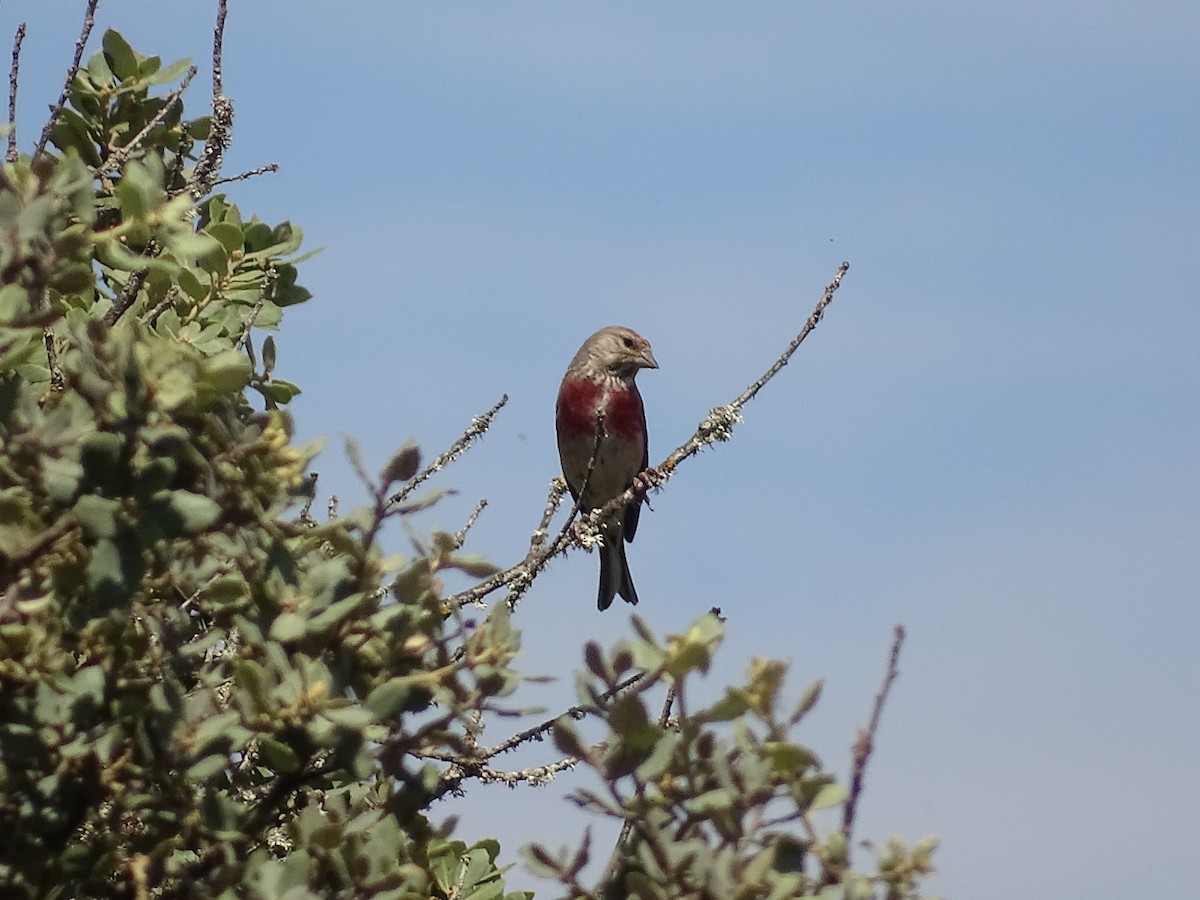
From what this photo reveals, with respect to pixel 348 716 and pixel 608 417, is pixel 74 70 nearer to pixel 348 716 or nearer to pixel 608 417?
pixel 348 716

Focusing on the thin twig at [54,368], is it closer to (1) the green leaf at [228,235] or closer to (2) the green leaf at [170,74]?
(1) the green leaf at [228,235]

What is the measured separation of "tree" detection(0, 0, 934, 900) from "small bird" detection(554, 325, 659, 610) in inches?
305

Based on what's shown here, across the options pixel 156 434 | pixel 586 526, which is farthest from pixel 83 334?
pixel 586 526

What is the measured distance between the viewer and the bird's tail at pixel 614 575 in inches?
442

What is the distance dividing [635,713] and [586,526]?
10.7 feet

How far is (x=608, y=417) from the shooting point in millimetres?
10609

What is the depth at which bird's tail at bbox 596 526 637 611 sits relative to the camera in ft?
36.8

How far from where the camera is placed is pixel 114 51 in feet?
14.6

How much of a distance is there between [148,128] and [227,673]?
173 cm

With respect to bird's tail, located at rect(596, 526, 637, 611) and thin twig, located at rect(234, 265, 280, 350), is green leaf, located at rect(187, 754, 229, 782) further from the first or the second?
bird's tail, located at rect(596, 526, 637, 611)

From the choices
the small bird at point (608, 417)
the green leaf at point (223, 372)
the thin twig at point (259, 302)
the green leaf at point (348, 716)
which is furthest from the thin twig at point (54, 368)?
the small bird at point (608, 417)

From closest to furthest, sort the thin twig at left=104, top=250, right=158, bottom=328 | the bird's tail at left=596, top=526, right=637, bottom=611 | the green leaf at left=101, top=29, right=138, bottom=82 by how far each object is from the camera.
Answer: the thin twig at left=104, top=250, right=158, bottom=328 → the green leaf at left=101, top=29, right=138, bottom=82 → the bird's tail at left=596, top=526, right=637, bottom=611

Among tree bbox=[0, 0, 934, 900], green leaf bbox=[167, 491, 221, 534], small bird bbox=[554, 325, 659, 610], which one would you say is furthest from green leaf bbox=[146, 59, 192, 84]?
small bird bbox=[554, 325, 659, 610]

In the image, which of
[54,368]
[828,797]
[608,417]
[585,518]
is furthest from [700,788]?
[608,417]
